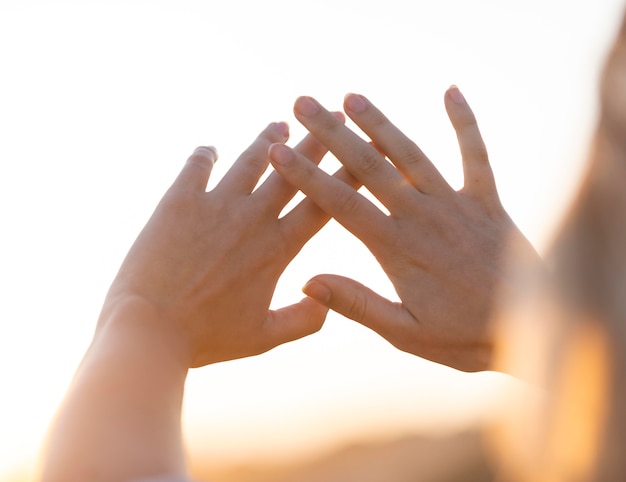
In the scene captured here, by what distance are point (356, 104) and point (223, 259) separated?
80 centimetres

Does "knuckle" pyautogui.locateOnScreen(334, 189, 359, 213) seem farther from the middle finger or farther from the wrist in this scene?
the wrist

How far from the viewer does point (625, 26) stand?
93.4 inches

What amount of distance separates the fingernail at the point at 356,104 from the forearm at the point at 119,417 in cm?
132

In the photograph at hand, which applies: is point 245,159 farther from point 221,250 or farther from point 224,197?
point 221,250

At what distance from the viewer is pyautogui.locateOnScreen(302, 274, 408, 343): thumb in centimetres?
251

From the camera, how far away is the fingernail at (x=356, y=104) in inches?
111

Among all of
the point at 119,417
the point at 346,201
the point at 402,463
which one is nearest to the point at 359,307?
the point at 346,201

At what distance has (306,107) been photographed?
2867 mm

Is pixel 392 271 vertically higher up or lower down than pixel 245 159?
lower down

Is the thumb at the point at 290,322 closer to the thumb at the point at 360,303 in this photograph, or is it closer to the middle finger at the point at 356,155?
the thumb at the point at 360,303

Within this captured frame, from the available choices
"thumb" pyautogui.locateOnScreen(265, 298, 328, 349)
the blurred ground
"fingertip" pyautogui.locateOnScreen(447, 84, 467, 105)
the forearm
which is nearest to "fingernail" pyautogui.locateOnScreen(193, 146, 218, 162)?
"thumb" pyautogui.locateOnScreen(265, 298, 328, 349)

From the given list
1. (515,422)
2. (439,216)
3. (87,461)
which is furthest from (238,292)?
(87,461)

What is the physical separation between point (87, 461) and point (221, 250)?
5.07 feet

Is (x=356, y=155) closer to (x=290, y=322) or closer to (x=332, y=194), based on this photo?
(x=332, y=194)
